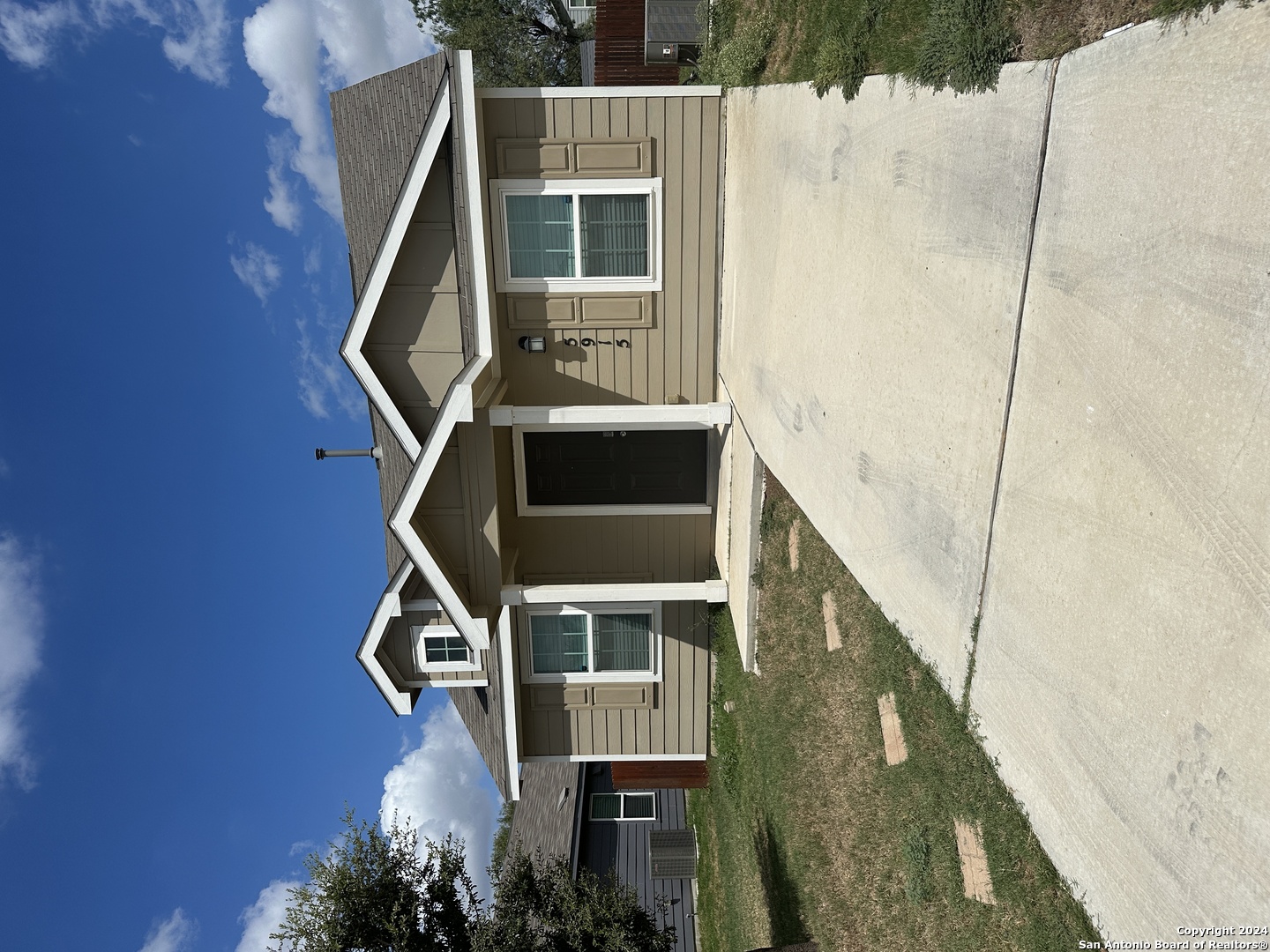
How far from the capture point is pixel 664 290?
33.5ft

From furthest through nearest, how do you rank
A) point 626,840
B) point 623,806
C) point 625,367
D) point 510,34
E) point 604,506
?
1. point 510,34
2. point 623,806
3. point 626,840
4. point 604,506
5. point 625,367

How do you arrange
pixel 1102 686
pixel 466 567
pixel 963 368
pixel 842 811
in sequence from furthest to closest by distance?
pixel 466 567 → pixel 842 811 → pixel 963 368 → pixel 1102 686

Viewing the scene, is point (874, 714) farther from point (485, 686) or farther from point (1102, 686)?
point (485, 686)

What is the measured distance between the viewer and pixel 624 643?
454 inches

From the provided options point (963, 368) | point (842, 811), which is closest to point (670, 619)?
point (842, 811)

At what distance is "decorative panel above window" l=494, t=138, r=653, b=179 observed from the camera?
9594mm

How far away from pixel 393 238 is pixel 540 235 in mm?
2003

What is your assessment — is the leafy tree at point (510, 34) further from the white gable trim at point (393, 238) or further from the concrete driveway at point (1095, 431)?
the concrete driveway at point (1095, 431)

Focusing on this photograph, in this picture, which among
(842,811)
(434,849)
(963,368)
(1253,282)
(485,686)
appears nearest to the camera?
(1253,282)

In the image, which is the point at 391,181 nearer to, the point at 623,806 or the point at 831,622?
the point at 831,622

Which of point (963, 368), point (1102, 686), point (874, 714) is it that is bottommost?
point (874, 714)

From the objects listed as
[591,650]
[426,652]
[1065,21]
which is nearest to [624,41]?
[591,650]

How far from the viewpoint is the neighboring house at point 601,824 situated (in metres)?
19.7

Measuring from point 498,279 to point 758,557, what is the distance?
4.84 meters
